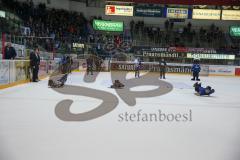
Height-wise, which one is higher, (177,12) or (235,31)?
(177,12)

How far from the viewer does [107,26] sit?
37.2m

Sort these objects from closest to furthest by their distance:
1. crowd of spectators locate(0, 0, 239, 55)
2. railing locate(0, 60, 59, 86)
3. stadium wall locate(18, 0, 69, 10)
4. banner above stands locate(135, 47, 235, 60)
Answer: railing locate(0, 60, 59, 86) → crowd of spectators locate(0, 0, 239, 55) → banner above stands locate(135, 47, 235, 60) → stadium wall locate(18, 0, 69, 10)

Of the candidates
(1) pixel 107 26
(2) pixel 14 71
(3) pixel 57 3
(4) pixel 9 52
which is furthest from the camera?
(3) pixel 57 3

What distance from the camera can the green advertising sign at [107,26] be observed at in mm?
37062

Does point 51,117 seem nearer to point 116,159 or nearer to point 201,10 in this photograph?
point 116,159

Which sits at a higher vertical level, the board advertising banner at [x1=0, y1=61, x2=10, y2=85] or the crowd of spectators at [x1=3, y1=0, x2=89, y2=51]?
the crowd of spectators at [x1=3, y1=0, x2=89, y2=51]

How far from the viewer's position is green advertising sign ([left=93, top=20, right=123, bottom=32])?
3706cm

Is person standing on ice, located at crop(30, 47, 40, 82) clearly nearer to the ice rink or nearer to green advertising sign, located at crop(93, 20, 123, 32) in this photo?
the ice rink

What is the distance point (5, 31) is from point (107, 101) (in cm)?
1305

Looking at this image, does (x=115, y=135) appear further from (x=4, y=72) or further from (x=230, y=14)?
(x=230, y=14)

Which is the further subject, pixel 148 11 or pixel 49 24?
pixel 49 24

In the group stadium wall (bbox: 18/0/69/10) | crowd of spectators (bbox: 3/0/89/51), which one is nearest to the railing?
crowd of spectators (bbox: 3/0/89/51)

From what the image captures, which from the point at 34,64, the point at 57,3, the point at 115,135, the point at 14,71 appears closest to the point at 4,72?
the point at 14,71

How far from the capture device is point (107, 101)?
1195cm
